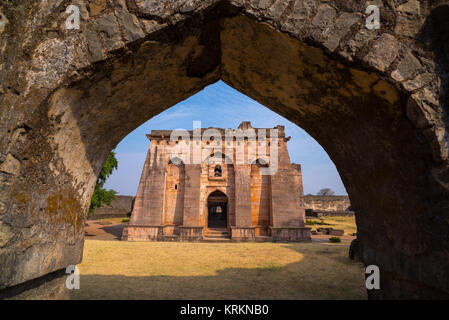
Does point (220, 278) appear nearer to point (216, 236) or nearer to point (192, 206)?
point (216, 236)

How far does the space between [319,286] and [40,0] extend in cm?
586

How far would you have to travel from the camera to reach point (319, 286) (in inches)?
192

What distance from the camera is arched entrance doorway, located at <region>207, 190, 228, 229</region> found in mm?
19730

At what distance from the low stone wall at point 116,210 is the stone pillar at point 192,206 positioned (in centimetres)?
1552

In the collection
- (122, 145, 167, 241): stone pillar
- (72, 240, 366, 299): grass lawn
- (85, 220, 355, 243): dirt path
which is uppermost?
(122, 145, 167, 241): stone pillar

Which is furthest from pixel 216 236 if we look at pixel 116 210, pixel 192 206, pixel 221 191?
pixel 116 210

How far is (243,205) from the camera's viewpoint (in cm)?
1684

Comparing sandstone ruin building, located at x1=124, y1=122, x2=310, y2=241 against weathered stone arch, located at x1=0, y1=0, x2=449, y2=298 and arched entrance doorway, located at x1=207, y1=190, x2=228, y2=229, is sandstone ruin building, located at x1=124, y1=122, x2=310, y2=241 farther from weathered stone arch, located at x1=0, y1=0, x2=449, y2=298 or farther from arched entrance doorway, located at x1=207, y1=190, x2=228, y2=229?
weathered stone arch, located at x1=0, y1=0, x2=449, y2=298

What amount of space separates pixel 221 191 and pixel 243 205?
2.14 meters

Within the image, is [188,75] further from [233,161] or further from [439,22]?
[233,161]

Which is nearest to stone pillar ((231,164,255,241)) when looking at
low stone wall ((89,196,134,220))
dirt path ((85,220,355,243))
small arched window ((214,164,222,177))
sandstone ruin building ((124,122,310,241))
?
sandstone ruin building ((124,122,310,241))

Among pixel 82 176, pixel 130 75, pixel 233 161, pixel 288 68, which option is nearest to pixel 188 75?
pixel 130 75

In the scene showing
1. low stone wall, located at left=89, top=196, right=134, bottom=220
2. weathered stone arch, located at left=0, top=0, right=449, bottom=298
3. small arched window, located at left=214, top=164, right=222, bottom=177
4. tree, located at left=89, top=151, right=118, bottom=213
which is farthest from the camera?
low stone wall, located at left=89, top=196, right=134, bottom=220

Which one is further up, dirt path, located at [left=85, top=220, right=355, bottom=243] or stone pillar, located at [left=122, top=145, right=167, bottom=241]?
stone pillar, located at [left=122, top=145, right=167, bottom=241]
